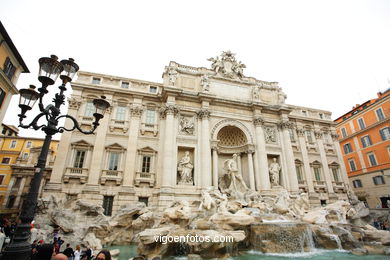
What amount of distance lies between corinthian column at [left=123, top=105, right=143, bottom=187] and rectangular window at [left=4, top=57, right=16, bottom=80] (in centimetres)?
809

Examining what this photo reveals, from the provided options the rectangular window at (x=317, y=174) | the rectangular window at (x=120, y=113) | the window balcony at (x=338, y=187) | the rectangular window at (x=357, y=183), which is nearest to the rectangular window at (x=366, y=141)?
the rectangular window at (x=357, y=183)

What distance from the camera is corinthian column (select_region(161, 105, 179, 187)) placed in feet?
50.7

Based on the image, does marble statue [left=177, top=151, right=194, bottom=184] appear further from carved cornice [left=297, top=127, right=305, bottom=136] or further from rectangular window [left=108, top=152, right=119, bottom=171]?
carved cornice [left=297, top=127, right=305, bottom=136]

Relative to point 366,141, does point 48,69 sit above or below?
below

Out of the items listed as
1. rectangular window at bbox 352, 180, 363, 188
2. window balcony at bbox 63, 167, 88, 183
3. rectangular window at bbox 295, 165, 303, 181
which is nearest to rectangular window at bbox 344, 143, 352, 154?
rectangular window at bbox 352, 180, 363, 188

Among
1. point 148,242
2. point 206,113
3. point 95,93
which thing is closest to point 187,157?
point 206,113

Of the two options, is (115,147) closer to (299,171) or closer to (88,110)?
(88,110)

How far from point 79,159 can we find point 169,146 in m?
6.96

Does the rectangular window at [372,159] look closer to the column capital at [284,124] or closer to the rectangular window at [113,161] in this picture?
the column capital at [284,124]

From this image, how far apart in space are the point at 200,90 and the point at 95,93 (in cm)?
932

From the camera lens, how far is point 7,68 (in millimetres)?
12867

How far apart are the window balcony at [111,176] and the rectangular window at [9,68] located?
28.6 ft

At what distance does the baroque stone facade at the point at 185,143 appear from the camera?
1524 cm

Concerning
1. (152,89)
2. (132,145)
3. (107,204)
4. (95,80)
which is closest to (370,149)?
(152,89)
